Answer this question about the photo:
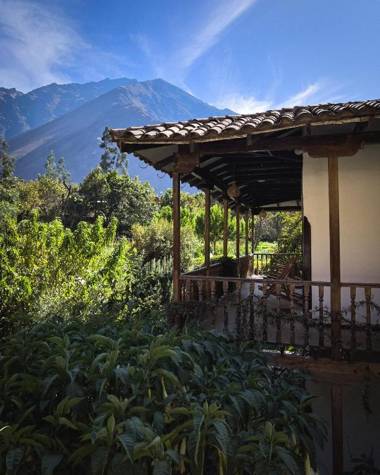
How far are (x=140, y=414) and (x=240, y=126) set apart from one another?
336 centimetres

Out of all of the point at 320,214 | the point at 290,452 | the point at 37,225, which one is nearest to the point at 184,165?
the point at 320,214

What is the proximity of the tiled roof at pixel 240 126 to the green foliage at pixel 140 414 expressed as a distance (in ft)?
8.19

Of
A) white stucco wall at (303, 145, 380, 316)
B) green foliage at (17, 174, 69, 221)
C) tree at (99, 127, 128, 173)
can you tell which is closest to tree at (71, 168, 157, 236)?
green foliage at (17, 174, 69, 221)

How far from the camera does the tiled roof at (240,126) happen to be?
4039mm

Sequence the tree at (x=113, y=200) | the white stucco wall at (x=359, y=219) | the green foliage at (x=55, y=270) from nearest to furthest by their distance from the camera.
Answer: the white stucco wall at (x=359, y=219)
the green foliage at (x=55, y=270)
the tree at (x=113, y=200)

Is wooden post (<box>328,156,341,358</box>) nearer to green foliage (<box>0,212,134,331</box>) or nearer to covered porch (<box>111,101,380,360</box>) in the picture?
covered porch (<box>111,101,380,360</box>)

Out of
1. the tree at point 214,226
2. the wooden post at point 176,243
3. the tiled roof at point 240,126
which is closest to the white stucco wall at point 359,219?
the tiled roof at point 240,126

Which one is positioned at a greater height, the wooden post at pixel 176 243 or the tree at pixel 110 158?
the tree at pixel 110 158

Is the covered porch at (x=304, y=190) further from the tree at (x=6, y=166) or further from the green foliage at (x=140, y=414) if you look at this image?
the tree at (x=6, y=166)

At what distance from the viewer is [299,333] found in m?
5.21

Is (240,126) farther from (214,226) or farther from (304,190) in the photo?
(214,226)

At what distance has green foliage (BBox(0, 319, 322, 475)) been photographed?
81.4 inches

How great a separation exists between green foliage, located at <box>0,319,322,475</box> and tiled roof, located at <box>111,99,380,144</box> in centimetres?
250

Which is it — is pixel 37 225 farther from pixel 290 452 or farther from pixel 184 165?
pixel 290 452
